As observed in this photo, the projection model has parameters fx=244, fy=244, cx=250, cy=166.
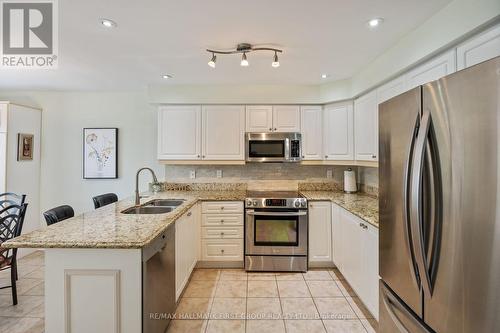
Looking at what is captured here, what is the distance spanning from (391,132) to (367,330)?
5.60 ft

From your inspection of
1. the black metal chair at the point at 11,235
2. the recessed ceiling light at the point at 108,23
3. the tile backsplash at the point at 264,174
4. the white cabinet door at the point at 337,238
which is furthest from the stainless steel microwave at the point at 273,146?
the black metal chair at the point at 11,235

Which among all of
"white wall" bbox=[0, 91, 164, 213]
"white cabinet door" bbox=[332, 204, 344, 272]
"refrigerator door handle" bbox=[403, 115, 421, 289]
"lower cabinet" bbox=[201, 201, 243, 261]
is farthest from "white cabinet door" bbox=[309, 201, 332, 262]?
"white wall" bbox=[0, 91, 164, 213]

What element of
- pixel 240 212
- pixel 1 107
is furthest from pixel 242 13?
pixel 1 107

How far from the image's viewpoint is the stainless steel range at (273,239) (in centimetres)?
306

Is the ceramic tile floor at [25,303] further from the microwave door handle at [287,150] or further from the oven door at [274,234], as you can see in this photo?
the microwave door handle at [287,150]

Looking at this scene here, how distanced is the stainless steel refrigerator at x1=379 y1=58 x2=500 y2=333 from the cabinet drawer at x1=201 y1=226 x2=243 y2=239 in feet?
6.79

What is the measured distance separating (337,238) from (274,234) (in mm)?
753

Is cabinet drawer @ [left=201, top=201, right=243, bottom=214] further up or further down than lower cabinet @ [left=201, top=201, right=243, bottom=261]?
further up

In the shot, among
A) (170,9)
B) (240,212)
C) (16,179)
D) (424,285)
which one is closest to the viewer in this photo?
(424,285)

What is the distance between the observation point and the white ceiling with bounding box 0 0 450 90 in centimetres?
169

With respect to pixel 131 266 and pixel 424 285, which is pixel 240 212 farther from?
pixel 424 285

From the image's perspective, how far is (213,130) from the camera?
11.5ft

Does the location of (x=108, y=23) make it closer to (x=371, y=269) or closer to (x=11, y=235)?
(x=11, y=235)

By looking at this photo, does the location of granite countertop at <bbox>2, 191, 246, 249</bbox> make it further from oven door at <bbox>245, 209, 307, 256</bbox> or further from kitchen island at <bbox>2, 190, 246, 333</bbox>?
oven door at <bbox>245, 209, 307, 256</bbox>
